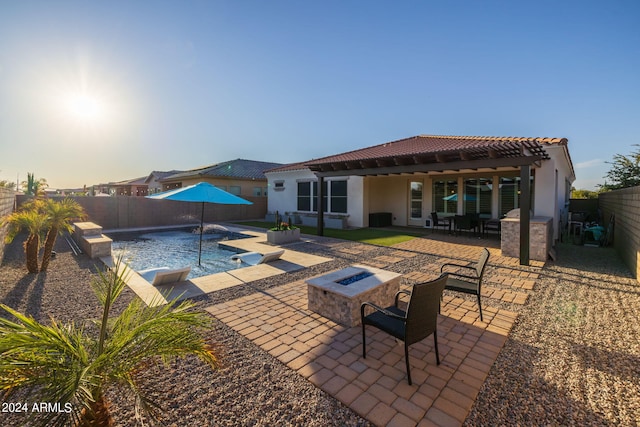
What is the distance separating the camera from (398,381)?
10.2ft

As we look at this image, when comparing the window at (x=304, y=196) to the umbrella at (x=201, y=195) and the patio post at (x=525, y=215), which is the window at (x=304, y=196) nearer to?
the umbrella at (x=201, y=195)

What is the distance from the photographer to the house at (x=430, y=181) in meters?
9.28

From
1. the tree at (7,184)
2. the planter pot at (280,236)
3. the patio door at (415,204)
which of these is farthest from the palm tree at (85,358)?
the patio door at (415,204)

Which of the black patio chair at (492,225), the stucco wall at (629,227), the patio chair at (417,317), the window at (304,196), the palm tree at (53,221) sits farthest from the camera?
the window at (304,196)

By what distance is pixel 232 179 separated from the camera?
23.8m

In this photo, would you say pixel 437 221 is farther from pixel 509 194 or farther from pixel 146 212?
pixel 146 212

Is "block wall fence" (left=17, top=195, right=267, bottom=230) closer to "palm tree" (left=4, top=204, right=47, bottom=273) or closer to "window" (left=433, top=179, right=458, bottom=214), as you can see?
"palm tree" (left=4, top=204, right=47, bottom=273)

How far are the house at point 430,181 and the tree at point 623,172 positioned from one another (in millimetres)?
9038

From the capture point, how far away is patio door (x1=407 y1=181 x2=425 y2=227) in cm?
1716

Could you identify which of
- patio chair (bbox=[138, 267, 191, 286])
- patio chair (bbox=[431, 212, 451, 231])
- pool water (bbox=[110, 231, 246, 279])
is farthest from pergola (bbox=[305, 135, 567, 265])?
patio chair (bbox=[138, 267, 191, 286])

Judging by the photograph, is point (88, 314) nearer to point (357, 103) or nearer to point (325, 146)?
point (357, 103)

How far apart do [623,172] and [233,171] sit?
31.8 meters

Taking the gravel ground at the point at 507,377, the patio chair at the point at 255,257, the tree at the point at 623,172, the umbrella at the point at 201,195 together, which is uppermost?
the tree at the point at 623,172

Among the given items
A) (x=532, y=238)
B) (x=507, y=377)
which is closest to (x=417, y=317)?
(x=507, y=377)
